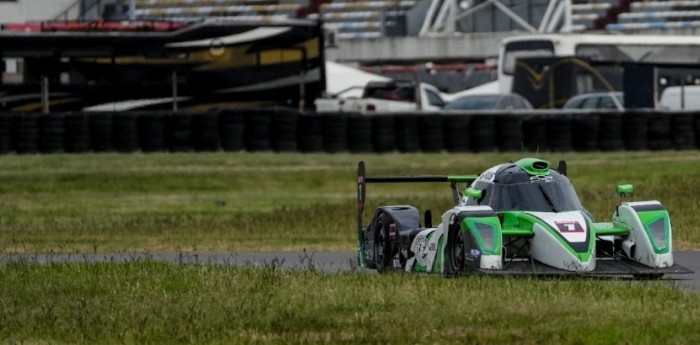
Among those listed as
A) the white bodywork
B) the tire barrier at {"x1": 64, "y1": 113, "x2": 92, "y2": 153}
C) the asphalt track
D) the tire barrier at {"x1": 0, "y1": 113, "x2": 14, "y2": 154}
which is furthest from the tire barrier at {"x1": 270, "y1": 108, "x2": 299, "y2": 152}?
the white bodywork

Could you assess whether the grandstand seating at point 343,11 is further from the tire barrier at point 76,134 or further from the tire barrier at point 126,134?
the tire barrier at point 76,134

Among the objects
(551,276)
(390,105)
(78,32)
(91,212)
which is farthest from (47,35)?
(551,276)

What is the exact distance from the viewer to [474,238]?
532 inches

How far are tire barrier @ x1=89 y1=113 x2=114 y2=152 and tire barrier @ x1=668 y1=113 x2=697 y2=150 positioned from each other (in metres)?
10.8

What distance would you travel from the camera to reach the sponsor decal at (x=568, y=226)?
13586mm

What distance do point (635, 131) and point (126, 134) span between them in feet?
32.1

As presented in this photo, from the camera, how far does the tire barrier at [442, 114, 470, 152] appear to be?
114 feet

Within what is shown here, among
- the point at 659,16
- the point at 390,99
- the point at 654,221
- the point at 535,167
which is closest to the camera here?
the point at 654,221

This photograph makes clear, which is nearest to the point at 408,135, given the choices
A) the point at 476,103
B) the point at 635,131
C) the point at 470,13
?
the point at 635,131

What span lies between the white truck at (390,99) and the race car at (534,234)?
30.3 metres

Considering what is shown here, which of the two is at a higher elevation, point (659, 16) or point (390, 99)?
point (659, 16)

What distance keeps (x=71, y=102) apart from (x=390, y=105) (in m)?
8.72

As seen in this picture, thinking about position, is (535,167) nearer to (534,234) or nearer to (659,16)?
(534,234)

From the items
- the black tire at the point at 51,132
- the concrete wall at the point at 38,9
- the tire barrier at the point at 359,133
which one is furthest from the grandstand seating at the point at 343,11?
the black tire at the point at 51,132
